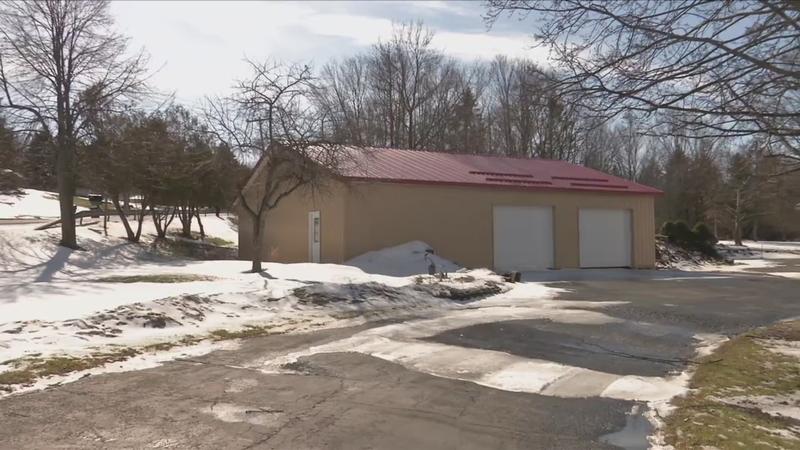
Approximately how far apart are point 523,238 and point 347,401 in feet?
63.0

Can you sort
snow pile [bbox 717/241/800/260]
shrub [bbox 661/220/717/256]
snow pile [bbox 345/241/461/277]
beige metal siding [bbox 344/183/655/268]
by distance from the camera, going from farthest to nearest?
1. snow pile [bbox 717/241/800/260]
2. shrub [bbox 661/220/717/256]
3. beige metal siding [bbox 344/183/655/268]
4. snow pile [bbox 345/241/461/277]

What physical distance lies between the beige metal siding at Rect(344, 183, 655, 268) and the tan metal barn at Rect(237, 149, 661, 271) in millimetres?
36

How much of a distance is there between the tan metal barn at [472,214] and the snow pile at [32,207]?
90.8 feet

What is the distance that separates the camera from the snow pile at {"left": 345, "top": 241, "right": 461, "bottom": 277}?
19.9 m

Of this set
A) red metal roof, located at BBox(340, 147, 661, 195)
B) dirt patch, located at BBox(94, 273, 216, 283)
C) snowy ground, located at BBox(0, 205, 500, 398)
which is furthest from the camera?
red metal roof, located at BBox(340, 147, 661, 195)

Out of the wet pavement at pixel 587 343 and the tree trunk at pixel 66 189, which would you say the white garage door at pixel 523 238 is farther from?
the tree trunk at pixel 66 189

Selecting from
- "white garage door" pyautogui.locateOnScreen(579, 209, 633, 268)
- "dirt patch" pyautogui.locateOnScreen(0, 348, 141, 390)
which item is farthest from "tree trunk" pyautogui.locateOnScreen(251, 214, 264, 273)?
"white garage door" pyautogui.locateOnScreen(579, 209, 633, 268)

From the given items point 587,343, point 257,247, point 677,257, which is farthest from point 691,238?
point 587,343

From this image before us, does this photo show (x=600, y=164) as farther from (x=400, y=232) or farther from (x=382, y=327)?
(x=382, y=327)

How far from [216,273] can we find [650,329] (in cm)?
1147

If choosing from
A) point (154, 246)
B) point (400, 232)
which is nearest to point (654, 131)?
point (400, 232)

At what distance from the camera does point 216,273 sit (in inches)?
697

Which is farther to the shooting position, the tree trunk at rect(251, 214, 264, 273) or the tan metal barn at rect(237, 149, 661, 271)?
the tan metal barn at rect(237, 149, 661, 271)

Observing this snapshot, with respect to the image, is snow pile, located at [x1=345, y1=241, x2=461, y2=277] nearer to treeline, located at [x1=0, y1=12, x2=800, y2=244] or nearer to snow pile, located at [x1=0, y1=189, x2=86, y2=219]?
treeline, located at [x1=0, y1=12, x2=800, y2=244]
